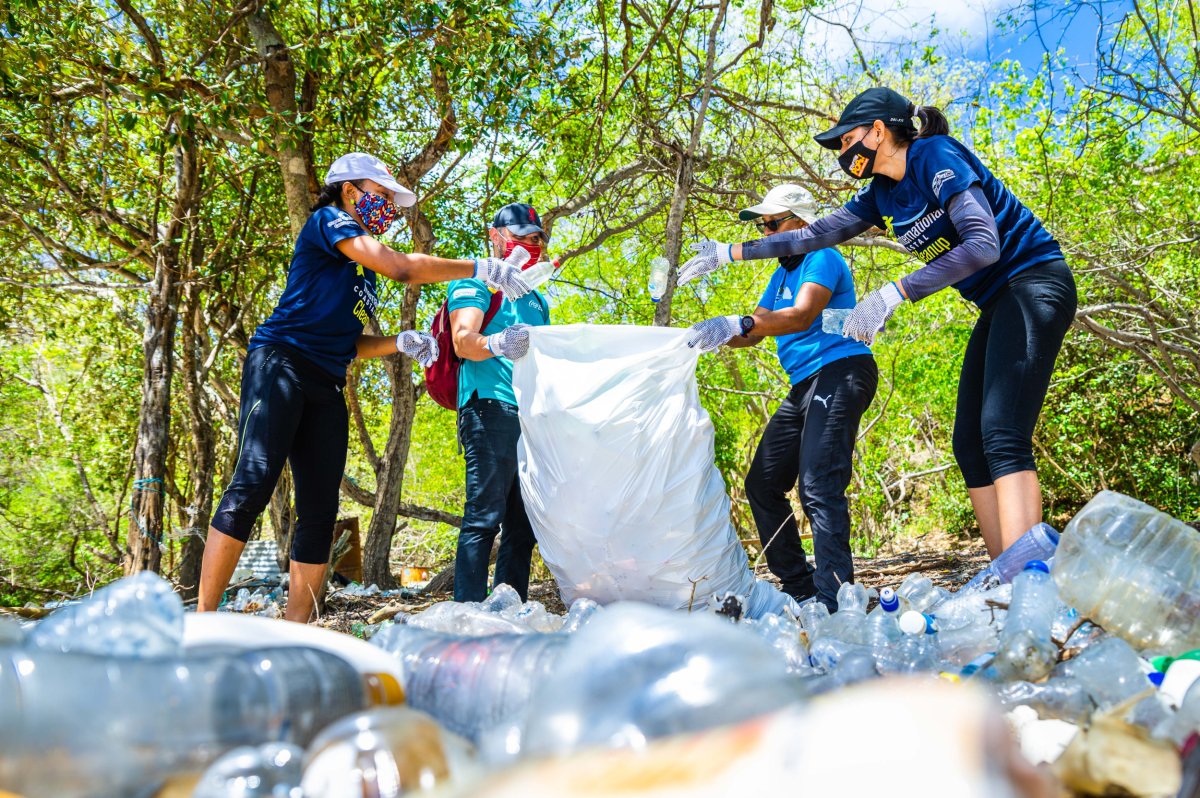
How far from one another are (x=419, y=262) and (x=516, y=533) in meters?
1.09

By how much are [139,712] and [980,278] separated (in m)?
2.58

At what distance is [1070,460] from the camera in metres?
7.70

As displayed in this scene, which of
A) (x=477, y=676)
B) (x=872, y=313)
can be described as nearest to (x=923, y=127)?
(x=872, y=313)

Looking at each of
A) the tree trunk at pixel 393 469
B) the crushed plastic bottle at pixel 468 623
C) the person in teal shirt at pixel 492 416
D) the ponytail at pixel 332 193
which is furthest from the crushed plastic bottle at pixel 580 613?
the tree trunk at pixel 393 469

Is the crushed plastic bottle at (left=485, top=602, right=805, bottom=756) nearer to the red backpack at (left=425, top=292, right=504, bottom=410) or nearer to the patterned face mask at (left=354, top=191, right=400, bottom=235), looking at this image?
the red backpack at (left=425, top=292, right=504, bottom=410)

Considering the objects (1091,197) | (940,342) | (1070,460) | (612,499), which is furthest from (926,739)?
(940,342)

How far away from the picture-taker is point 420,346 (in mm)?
3279

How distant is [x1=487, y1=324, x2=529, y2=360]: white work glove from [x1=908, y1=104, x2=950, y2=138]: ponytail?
153cm

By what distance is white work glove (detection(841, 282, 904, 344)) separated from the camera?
9.09 ft

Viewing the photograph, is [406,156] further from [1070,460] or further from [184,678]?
[1070,460]

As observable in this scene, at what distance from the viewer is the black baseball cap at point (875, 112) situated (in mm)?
2828

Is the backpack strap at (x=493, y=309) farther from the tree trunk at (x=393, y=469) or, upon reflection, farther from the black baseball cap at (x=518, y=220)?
the tree trunk at (x=393, y=469)

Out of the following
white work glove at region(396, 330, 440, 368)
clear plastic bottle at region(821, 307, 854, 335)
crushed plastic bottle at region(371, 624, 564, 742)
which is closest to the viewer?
crushed plastic bottle at region(371, 624, 564, 742)

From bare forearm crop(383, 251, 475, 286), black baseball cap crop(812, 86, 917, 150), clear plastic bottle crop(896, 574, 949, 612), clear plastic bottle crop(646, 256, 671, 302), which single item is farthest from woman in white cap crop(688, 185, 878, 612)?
bare forearm crop(383, 251, 475, 286)
